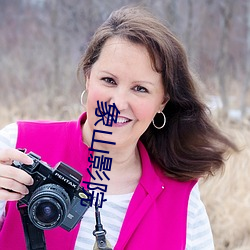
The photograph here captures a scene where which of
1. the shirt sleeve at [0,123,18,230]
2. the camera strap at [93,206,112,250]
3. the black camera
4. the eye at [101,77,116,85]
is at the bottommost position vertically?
the camera strap at [93,206,112,250]

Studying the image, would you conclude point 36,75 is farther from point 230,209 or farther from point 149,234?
point 149,234

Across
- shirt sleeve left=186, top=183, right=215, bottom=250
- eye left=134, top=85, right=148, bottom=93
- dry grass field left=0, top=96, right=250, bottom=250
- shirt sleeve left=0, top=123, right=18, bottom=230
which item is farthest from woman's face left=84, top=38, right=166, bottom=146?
dry grass field left=0, top=96, right=250, bottom=250

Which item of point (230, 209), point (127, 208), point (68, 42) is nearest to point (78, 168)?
point (127, 208)

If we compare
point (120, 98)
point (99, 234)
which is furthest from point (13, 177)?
point (120, 98)

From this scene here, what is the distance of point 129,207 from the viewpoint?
1.71m

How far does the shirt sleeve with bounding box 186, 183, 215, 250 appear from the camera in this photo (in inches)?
71.3

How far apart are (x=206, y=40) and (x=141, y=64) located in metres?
6.37

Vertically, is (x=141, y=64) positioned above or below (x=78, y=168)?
above

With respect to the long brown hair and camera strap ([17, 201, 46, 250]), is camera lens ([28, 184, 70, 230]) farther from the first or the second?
the long brown hair

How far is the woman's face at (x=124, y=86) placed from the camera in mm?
1569

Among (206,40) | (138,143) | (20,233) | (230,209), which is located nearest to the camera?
(20,233)

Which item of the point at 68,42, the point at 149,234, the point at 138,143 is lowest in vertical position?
the point at 149,234

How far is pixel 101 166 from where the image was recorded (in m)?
1.73

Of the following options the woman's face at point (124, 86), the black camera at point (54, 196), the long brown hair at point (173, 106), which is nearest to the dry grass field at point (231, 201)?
the long brown hair at point (173, 106)
